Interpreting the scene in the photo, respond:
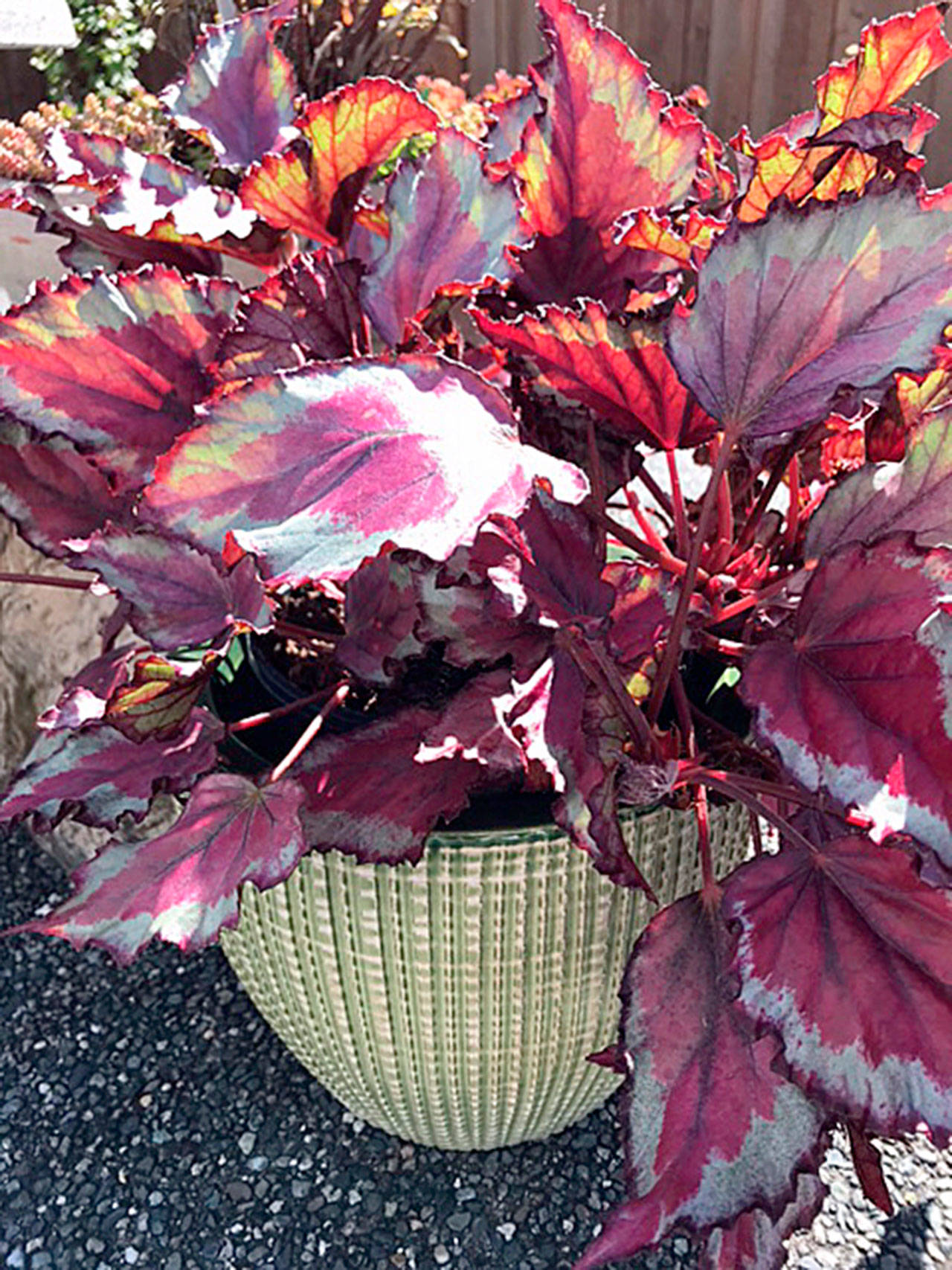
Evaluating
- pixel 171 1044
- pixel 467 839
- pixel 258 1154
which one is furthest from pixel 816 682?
pixel 171 1044

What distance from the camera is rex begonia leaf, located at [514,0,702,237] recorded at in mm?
859

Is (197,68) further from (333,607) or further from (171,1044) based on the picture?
(171,1044)

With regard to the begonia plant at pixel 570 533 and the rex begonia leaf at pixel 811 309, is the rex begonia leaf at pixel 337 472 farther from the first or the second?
the rex begonia leaf at pixel 811 309

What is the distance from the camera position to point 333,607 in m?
1.15

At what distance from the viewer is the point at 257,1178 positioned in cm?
130

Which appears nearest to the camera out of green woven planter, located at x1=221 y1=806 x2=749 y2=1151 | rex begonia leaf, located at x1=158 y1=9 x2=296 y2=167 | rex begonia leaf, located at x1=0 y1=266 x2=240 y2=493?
rex begonia leaf, located at x1=0 y1=266 x2=240 y2=493

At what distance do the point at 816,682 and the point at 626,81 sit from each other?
1.40 feet

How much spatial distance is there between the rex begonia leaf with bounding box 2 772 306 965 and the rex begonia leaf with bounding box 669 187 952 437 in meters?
0.37

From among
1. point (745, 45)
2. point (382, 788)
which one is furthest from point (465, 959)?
point (745, 45)

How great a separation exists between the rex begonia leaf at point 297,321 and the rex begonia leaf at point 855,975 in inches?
17.7

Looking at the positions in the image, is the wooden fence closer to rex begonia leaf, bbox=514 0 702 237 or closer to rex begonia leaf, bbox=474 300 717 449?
rex begonia leaf, bbox=514 0 702 237

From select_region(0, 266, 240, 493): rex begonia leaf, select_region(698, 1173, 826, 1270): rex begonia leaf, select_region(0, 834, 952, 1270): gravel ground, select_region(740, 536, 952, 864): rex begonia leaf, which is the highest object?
select_region(0, 266, 240, 493): rex begonia leaf

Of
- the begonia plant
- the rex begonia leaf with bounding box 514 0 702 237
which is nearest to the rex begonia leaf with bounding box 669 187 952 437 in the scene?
the begonia plant

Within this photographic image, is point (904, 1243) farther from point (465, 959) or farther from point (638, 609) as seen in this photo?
point (638, 609)
